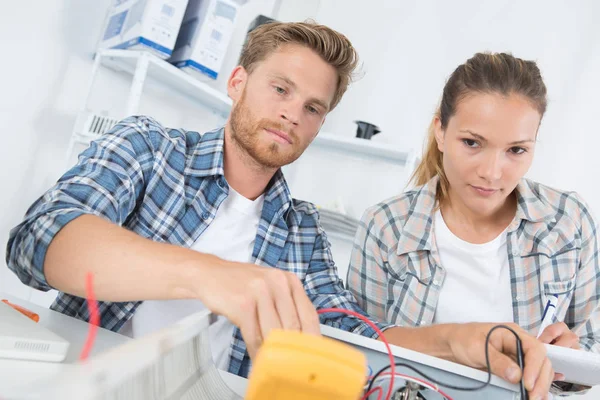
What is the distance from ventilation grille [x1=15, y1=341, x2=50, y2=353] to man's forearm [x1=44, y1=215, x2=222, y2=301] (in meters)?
0.10

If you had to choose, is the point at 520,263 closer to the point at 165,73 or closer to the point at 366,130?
the point at 366,130

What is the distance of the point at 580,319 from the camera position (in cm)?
127

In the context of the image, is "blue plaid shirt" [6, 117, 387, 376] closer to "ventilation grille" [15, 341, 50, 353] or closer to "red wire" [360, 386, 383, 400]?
"ventilation grille" [15, 341, 50, 353]

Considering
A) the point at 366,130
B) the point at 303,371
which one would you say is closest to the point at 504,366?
the point at 303,371

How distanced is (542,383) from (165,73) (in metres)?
1.70

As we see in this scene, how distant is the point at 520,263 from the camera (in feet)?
4.13

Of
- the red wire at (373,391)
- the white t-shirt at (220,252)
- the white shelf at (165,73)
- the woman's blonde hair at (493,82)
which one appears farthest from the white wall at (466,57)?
the red wire at (373,391)

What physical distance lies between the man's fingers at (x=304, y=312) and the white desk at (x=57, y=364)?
0.21 metres

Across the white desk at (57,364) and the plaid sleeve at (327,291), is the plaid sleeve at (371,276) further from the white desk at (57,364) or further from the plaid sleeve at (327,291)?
the white desk at (57,364)

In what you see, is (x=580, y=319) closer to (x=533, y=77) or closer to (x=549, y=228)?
(x=549, y=228)

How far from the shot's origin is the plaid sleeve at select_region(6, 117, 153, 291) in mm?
793

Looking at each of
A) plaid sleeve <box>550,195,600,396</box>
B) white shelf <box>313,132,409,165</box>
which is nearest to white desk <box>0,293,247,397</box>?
plaid sleeve <box>550,195,600,396</box>

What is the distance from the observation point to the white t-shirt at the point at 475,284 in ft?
4.09

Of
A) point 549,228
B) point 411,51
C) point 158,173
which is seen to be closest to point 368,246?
point 549,228
